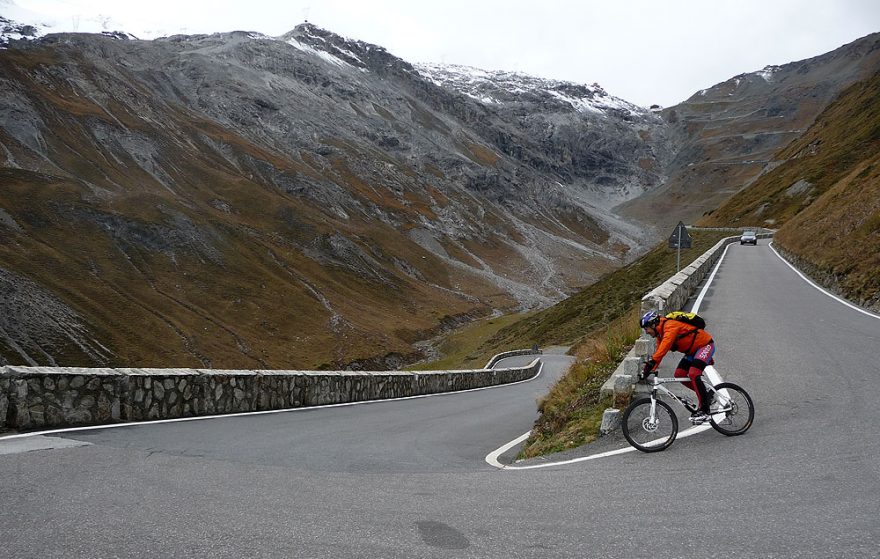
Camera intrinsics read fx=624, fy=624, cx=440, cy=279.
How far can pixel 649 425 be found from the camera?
7660mm

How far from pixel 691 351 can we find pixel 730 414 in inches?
34.3

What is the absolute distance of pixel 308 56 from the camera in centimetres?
19588

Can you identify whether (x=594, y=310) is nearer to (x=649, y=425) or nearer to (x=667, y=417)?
(x=667, y=417)

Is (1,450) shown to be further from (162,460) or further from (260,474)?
(260,474)

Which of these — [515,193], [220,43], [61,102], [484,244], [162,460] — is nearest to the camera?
[162,460]

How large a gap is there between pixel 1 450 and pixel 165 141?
110 metres

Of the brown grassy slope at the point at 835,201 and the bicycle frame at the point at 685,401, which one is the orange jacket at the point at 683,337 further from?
the brown grassy slope at the point at 835,201

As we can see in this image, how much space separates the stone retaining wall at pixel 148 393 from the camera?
350 inches

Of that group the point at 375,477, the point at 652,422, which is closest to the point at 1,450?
the point at 375,477

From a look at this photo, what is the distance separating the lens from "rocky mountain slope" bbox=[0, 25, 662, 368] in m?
58.9

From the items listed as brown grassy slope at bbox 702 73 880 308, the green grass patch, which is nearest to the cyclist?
the green grass patch

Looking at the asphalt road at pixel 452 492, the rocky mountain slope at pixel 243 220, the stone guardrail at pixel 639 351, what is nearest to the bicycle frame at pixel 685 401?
the asphalt road at pixel 452 492

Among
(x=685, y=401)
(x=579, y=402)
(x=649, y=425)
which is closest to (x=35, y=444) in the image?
(x=649, y=425)

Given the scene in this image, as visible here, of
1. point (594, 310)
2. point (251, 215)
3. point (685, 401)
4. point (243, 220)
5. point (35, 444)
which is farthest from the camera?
point (251, 215)
